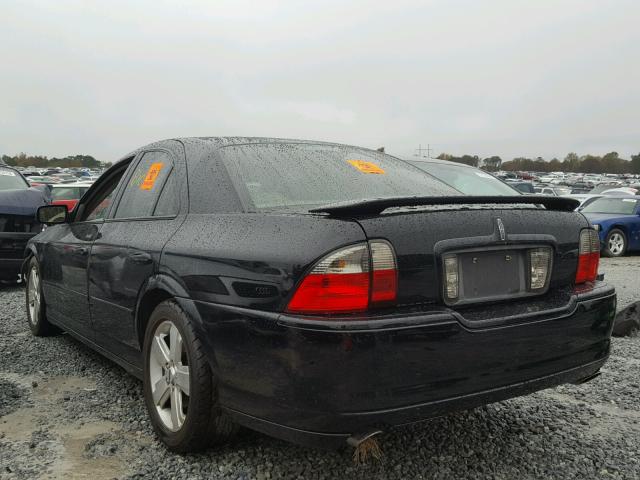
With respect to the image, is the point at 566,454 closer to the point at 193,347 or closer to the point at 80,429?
the point at 193,347

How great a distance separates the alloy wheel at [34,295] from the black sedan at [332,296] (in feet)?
6.33

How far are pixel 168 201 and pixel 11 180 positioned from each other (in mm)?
6370

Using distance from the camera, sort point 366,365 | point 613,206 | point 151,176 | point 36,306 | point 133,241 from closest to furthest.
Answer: point 366,365 < point 133,241 < point 151,176 < point 36,306 < point 613,206

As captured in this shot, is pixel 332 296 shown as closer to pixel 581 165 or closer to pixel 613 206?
pixel 613 206

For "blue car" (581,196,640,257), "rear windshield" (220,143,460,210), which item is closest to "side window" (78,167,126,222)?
"rear windshield" (220,143,460,210)

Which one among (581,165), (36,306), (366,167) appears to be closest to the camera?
(366,167)

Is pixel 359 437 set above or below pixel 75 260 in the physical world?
below

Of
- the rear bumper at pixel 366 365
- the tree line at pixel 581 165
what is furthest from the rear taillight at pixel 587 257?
the tree line at pixel 581 165

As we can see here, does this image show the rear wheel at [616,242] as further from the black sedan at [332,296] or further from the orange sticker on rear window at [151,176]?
the orange sticker on rear window at [151,176]

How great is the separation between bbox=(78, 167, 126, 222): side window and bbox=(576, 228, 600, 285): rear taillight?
2661mm

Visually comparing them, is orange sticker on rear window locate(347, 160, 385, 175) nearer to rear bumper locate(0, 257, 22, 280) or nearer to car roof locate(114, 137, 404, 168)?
car roof locate(114, 137, 404, 168)

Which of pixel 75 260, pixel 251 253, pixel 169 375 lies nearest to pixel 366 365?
pixel 251 253

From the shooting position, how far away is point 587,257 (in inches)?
105

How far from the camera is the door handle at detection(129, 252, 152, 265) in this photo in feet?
9.35
